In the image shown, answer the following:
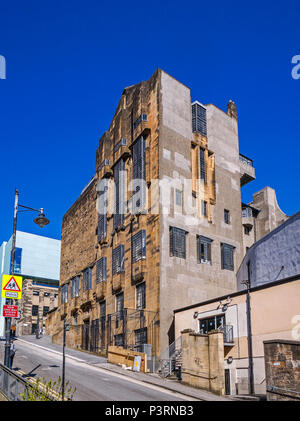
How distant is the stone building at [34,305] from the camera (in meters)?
83.6

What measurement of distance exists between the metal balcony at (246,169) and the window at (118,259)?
1637 centimetres

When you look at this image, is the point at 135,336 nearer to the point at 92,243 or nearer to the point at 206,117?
the point at 92,243

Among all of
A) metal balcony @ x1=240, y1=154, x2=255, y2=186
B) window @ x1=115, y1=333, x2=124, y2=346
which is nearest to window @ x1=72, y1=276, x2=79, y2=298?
window @ x1=115, y1=333, x2=124, y2=346

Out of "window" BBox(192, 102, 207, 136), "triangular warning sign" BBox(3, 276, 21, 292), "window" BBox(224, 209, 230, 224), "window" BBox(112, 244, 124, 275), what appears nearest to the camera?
"triangular warning sign" BBox(3, 276, 21, 292)

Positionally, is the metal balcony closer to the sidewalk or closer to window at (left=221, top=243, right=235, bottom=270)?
window at (left=221, top=243, right=235, bottom=270)

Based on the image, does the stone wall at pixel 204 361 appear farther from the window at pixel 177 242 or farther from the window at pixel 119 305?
the window at pixel 119 305

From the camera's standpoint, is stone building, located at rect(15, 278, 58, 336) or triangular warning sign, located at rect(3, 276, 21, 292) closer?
triangular warning sign, located at rect(3, 276, 21, 292)

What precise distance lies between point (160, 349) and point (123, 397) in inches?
595

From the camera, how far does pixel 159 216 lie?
40.1 metres

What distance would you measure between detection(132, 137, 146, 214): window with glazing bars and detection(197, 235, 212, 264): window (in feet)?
19.7

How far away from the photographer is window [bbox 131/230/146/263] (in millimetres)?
41250

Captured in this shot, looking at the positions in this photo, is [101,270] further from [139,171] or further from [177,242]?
[177,242]

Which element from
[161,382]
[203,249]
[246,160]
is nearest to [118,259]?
[203,249]
